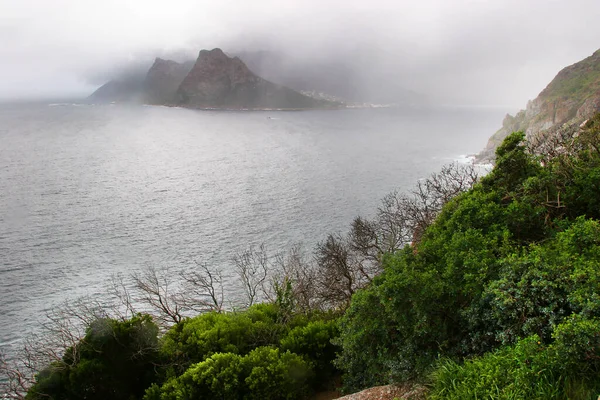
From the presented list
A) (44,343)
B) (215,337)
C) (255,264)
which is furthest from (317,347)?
(255,264)

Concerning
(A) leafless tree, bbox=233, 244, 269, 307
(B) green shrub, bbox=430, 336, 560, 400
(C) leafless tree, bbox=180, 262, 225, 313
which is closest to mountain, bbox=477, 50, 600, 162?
(A) leafless tree, bbox=233, 244, 269, 307

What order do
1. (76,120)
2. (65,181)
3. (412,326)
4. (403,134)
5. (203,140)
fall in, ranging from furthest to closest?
(76,120) → (403,134) → (203,140) → (65,181) → (412,326)

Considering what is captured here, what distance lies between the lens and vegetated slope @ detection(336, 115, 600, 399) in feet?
27.2

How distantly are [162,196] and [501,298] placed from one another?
6435 cm

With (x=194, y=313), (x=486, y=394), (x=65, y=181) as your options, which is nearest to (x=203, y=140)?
(x=65, y=181)

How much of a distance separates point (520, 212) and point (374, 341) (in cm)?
710

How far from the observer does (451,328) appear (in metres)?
12.1

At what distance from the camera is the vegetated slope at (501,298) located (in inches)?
327

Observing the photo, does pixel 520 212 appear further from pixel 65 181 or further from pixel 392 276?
pixel 65 181

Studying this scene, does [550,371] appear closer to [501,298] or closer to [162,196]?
[501,298]

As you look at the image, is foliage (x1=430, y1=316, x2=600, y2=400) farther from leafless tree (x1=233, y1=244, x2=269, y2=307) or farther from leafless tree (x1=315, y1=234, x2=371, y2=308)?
leafless tree (x1=233, y1=244, x2=269, y2=307)

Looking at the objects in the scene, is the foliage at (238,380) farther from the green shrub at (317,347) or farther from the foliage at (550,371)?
the foliage at (550,371)

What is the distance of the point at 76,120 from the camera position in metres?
173

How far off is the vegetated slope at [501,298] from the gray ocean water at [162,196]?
31.1 metres
